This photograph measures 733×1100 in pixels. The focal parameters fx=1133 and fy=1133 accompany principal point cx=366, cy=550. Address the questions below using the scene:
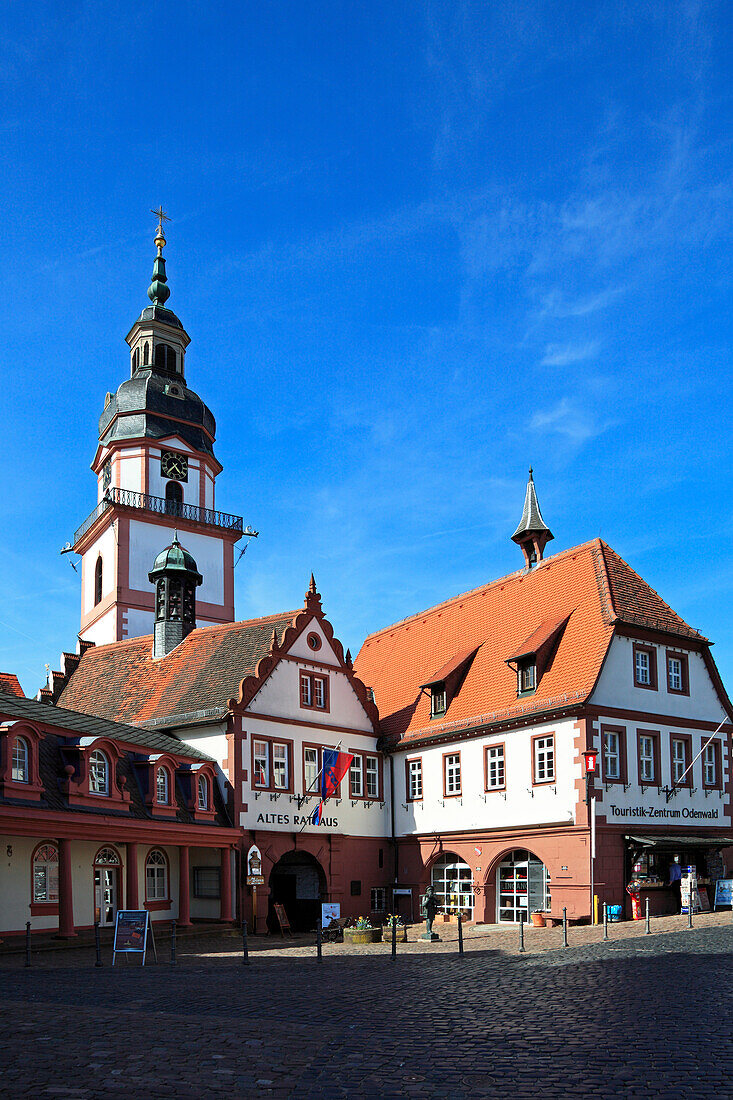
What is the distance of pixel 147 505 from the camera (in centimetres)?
5534

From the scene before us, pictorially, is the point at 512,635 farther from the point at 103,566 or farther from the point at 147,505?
the point at 103,566

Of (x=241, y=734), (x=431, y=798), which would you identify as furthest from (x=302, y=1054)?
(x=431, y=798)

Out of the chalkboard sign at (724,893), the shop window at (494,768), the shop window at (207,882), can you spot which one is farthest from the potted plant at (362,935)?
the chalkboard sign at (724,893)

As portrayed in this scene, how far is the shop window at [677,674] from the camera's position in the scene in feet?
124

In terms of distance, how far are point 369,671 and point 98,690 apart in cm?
1199

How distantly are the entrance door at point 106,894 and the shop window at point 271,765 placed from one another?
630 cm

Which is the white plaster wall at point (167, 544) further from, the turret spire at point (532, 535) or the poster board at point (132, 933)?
the poster board at point (132, 933)

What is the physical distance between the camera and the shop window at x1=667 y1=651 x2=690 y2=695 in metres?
37.8

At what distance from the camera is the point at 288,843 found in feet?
124

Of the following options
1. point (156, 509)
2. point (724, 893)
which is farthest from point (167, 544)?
point (724, 893)

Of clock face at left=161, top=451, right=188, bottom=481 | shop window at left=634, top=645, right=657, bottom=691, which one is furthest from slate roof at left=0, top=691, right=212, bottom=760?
clock face at left=161, top=451, right=188, bottom=481

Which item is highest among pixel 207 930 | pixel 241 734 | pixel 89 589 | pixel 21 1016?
pixel 89 589

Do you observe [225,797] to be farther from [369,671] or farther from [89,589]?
[89,589]

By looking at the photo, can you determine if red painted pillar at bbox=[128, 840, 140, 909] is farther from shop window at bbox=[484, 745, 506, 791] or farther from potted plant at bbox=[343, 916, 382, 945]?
shop window at bbox=[484, 745, 506, 791]
